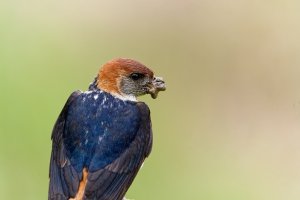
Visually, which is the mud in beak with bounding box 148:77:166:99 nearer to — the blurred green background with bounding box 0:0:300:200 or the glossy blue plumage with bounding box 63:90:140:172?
the glossy blue plumage with bounding box 63:90:140:172

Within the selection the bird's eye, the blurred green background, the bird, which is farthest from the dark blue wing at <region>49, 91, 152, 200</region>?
the blurred green background

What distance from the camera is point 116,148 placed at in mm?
8781

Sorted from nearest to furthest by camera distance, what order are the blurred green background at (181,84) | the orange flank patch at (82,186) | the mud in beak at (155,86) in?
1. the orange flank patch at (82,186)
2. the mud in beak at (155,86)
3. the blurred green background at (181,84)

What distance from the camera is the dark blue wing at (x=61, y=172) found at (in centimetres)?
855

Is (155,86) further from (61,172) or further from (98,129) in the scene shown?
(61,172)

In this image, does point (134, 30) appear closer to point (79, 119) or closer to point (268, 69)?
point (268, 69)

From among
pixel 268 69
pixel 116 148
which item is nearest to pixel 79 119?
pixel 116 148

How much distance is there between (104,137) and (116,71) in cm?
50

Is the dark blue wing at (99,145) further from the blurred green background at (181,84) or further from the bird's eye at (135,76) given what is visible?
the blurred green background at (181,84)

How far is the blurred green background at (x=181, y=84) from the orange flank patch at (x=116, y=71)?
4.97ft

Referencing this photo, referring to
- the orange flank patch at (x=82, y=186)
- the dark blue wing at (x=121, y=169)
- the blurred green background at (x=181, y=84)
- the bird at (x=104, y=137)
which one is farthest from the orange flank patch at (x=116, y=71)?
the blurred green background at (x=181, y=84)

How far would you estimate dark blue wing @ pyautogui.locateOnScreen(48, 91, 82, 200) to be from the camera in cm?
855

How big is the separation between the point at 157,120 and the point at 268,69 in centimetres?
213

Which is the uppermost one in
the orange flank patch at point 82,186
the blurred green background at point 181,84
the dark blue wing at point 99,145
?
the dark blue wing at point 99,145
